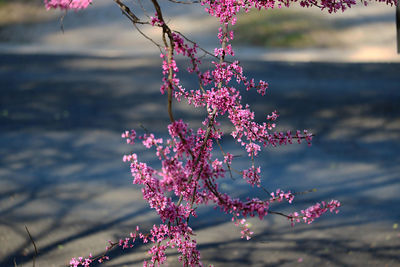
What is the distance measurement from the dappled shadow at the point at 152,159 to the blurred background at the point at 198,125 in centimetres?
2

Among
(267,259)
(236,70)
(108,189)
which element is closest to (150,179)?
(236,70)

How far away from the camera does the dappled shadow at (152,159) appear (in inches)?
242

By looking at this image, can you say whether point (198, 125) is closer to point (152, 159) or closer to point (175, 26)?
point (152, 159)

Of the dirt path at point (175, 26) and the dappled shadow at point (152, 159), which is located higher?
the dirt path at point (175, 26)

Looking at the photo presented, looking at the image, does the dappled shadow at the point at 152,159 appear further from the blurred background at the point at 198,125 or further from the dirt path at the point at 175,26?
the dirt path at the point at 175,26

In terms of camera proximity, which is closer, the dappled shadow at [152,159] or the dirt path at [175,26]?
the dappled shadow at [152,159]

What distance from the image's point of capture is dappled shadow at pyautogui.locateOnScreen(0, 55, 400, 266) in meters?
6.16

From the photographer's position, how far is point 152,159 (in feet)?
28.4

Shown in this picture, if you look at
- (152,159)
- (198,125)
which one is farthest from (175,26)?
(152,159)

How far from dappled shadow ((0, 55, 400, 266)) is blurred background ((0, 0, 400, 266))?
2cm

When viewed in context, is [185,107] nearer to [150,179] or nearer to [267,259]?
[267,259]

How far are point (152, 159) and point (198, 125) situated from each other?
1.70 meters

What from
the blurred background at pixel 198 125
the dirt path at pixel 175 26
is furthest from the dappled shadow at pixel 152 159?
the dirt path at pixel 175 26

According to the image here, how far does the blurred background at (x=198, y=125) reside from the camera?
6219 millimetres
